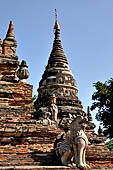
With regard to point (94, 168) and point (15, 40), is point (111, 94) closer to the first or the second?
point (15, 40)

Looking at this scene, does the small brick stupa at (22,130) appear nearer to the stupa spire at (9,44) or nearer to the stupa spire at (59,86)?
the stupa spire at (9,44)

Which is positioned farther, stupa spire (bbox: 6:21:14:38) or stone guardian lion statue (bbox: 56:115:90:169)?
stupa spire (bbox: 6:21:14:38)

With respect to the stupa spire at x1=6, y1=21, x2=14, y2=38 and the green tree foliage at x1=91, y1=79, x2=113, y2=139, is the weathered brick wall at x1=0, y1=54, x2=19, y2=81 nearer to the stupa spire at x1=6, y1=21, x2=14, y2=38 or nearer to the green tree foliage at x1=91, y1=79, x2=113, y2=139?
the stupa spire at x1=6, y1=21, x2=14, y2=38

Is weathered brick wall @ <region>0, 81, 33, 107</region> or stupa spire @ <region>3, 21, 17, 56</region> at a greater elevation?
stupa spire @ <region>3, 21, 17, 56</region>

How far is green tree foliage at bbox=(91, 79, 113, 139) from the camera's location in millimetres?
21641

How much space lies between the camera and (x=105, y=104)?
75.9 ft

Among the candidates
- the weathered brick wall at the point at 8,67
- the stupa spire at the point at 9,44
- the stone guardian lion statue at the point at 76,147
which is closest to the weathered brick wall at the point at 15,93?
the weathered brick wall at the point at 8,67

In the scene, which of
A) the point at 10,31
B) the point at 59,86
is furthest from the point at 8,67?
the point at 59,86

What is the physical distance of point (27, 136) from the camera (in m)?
6.54

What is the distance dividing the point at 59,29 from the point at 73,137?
2419 centimetres

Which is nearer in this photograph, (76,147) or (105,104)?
(76,147)

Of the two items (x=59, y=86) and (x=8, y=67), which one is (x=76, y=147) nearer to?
(x=8, y=67)

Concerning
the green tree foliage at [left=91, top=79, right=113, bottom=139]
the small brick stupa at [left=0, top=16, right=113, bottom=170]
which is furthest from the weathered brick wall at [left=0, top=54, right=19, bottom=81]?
the green tree foliage at [left=91, top=79, right=113, bottom=139]

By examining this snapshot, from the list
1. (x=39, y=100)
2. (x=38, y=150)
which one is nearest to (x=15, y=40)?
→ (x=38, y=150)
